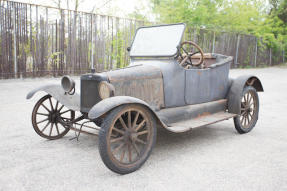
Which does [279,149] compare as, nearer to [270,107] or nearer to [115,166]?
[115,166]

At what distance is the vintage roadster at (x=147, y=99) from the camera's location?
122 inches

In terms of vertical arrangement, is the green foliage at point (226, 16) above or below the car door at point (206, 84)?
above

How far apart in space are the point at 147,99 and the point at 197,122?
89 centimetres

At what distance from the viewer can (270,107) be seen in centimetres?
723

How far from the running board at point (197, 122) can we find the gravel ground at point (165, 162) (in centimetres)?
35

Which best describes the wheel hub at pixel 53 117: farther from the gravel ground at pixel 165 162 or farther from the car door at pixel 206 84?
the car door at pixel 206 84

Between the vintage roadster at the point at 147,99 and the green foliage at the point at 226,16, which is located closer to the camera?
the vintage roadster at the point at 147,99

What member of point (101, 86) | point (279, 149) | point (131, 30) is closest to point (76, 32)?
point (131, 30)

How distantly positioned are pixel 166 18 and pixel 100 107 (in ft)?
59.0

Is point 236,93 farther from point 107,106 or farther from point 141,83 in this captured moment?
point 107,106

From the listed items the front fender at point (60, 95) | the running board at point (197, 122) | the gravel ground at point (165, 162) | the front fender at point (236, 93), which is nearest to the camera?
the gravel ground at point (165, 162)

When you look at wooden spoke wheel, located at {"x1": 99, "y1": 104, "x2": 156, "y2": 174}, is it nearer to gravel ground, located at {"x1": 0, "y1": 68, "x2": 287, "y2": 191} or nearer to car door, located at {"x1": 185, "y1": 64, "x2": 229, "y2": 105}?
gravel ground, located at {"x1": 0, "y1": 68, "x2": 287, "y2": 191}

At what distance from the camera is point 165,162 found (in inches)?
135

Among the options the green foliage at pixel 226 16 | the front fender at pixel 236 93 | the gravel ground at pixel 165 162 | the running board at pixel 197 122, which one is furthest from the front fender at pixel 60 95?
the green foliage at pixel 226 16
